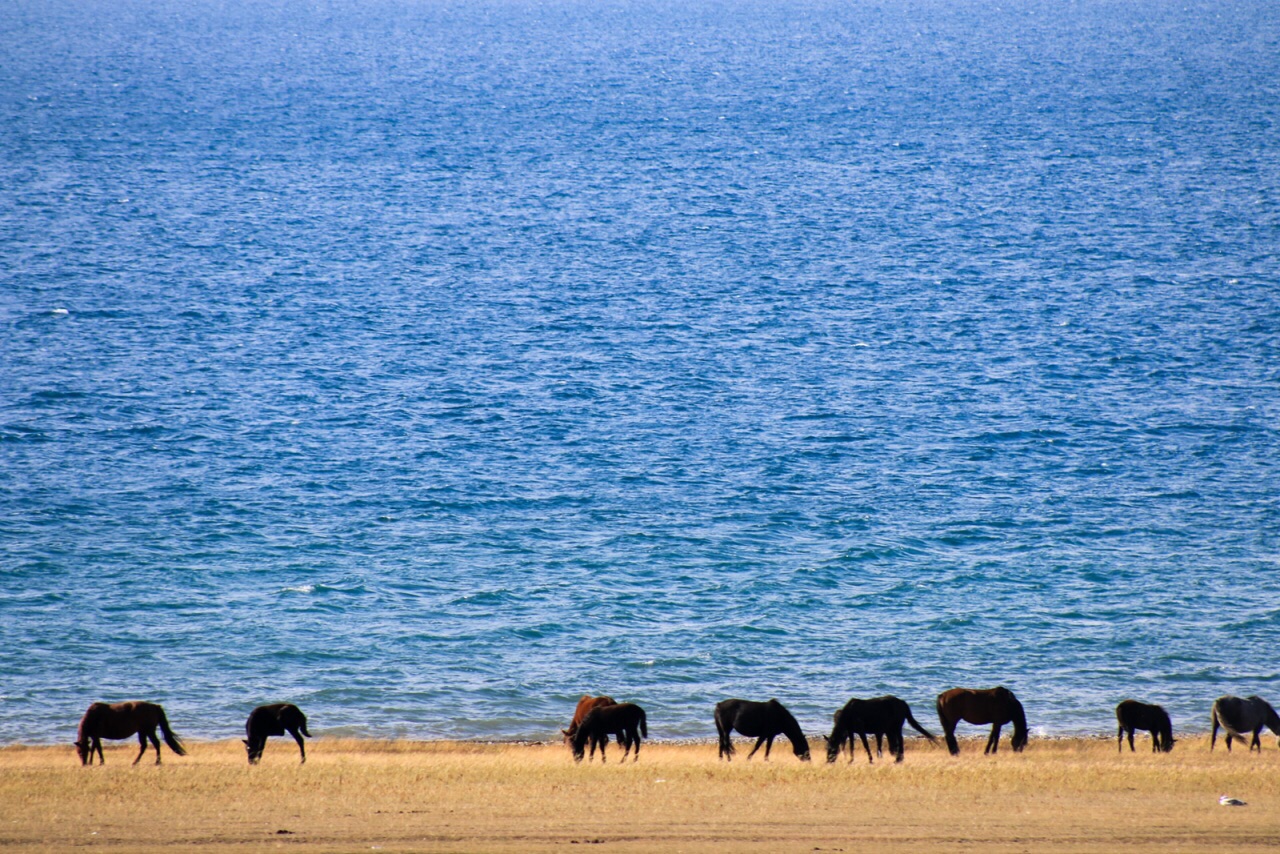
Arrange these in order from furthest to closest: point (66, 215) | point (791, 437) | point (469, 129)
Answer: point (469, 129) < point (66, 215) < point (791, 437)

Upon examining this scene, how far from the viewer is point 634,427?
60.8m

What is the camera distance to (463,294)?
84.2 metres

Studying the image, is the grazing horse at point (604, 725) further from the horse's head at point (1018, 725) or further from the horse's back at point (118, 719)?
the horse's back at point (118, 719)

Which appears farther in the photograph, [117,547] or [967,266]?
[967,266]

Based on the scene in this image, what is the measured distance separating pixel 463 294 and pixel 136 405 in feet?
85.1

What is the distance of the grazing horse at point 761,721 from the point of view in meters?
25.7

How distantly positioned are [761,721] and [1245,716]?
10.4 m

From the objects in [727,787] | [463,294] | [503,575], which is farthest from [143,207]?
[727,787]

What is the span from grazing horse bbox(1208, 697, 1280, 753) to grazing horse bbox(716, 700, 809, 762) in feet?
29.3

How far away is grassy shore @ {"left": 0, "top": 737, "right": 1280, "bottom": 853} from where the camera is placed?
1969 cm

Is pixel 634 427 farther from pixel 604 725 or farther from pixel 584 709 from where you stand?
pixel 604 725

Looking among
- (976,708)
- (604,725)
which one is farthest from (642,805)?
(976,708)

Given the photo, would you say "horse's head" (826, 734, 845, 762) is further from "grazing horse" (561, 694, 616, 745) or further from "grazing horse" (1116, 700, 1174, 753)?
"grazing horse" (1116, 700, 1174, 753)

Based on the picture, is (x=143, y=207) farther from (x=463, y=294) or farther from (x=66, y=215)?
(x=463, y=294)
